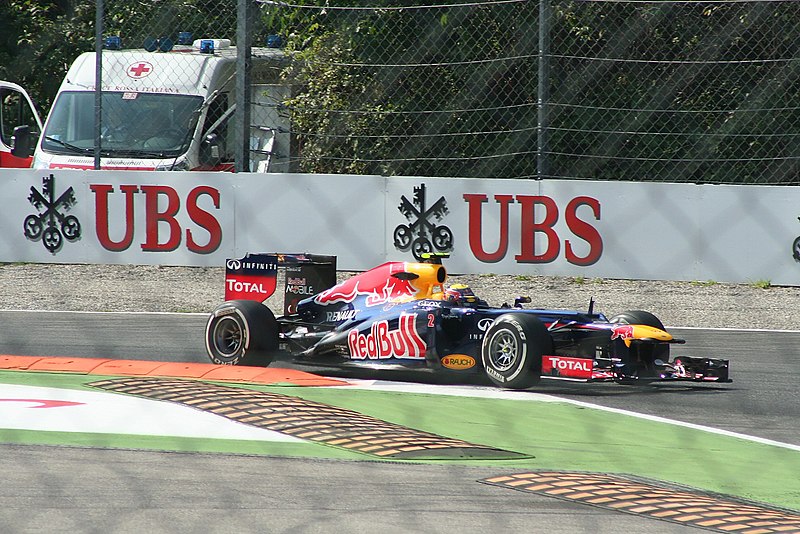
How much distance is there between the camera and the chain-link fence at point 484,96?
1125cm

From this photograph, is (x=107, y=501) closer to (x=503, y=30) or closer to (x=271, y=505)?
(x=271, y=505)

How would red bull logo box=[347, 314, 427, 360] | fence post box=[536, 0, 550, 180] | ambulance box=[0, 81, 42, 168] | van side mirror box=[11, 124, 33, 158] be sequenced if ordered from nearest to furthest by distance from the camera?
red bull logo box=[347, 314, 427, 360]
fence post box=[536, 0, 550, 180]
van side mirror box=[11, 124, 33, 158]
ambulance box=[0, 81, 42, 168]

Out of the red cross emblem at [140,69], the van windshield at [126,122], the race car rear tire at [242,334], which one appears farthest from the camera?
the red cross emblem at [140,69]

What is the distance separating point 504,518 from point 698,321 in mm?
6078

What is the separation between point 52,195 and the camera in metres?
10.5

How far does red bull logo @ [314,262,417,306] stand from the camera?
284 inches

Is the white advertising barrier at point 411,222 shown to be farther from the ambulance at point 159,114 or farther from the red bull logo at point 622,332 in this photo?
the red bull logo at point 622,332

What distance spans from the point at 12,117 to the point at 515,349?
10914mm

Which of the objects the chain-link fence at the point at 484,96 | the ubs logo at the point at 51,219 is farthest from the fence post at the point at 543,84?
the ubs logo at the point at 51,219

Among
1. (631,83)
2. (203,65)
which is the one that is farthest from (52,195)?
(631,83)

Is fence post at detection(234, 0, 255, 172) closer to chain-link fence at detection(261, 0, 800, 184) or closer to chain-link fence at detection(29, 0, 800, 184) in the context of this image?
chain-link fence at detection(29, 0, 800, 184)

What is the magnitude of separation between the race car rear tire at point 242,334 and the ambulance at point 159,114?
17.8ft

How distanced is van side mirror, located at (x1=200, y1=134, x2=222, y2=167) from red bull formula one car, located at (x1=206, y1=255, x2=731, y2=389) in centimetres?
526

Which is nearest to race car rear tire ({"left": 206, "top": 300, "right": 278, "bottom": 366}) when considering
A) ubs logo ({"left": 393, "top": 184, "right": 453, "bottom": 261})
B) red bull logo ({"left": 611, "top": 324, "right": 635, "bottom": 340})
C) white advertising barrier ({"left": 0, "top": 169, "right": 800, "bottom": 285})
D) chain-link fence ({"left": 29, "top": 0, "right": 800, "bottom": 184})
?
red bull logo ({"left": 611, "top": 324, "right": 635, "bottom": 340})
